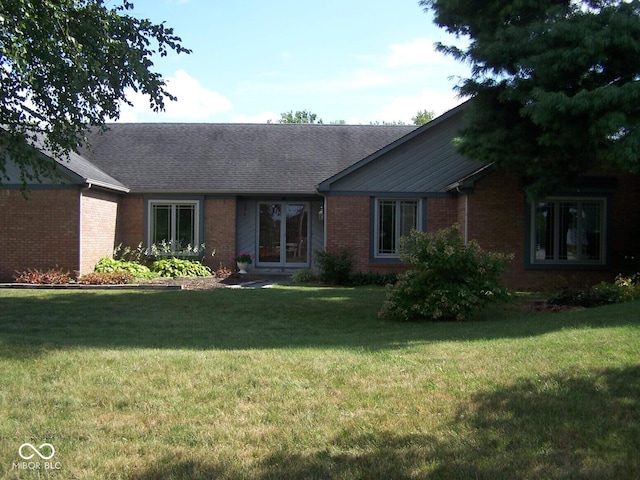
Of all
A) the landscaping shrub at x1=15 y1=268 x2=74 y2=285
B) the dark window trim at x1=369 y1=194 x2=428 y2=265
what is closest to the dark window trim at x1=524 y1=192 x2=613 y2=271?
the dark window trim at x1=369 y1=194 x2=428 y2=265

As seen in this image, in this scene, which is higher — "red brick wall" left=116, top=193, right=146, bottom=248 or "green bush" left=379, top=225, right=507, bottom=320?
"red brick wall" left=116, top=193, right=146, bottom=248

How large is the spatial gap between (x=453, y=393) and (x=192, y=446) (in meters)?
2.44

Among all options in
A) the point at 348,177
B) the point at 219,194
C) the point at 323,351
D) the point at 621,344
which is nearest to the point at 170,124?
the point at 219,194

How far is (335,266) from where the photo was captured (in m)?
17.7

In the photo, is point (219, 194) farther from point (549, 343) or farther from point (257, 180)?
point (549, 343)

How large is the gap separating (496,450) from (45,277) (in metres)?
15.5

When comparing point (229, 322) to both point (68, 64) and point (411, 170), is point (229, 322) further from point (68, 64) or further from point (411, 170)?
point (411, 170)

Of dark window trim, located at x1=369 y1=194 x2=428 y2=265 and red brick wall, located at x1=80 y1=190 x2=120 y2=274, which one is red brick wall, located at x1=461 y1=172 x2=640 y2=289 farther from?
red brick wall, located at x1=80 y1=190 x2=120 y2=274

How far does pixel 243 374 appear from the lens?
6.35 metres

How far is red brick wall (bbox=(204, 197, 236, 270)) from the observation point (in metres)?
20.7

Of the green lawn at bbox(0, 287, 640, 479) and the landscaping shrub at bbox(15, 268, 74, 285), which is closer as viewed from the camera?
the green lawn at bbox(0, 287, 640, 479)

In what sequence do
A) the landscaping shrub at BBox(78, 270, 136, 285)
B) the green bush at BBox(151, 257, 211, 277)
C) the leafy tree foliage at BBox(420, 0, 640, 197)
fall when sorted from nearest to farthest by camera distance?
the leafy tree foliage at BBox(420, 0, 640, 197) < the landscaping shrub at BBox(78, 270, 136, 285) < the green bush at BBox(151, 257, 211, 277)

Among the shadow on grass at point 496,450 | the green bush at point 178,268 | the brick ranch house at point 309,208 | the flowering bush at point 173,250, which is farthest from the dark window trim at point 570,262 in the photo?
the shadow on grass at point 496,450

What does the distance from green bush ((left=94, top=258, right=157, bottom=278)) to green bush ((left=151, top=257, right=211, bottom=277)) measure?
342 millimetres
